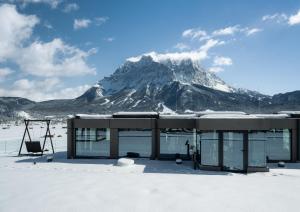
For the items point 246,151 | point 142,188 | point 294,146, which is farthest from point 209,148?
point 294,146

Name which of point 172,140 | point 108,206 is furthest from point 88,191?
point 172,140

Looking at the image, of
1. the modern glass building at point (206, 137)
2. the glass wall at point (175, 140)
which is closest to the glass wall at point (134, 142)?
the modern glass building at point (206, 137)

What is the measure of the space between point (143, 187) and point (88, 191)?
10.3 ft

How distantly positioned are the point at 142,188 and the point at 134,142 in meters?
21.4

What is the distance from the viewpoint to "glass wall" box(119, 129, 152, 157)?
3259 cm

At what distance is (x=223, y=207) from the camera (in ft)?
51.0

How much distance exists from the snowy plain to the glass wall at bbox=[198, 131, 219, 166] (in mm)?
1307

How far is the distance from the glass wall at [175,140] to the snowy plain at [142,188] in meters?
5.66

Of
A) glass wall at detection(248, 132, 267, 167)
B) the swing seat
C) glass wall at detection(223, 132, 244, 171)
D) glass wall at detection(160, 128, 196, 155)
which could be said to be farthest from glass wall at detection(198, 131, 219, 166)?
the swing seat

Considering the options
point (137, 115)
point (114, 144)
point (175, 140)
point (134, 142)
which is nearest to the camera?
point (114, 144)

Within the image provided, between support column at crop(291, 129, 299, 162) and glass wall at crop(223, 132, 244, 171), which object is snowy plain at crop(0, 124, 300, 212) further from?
support column at crop(291, 129, 299, 162)

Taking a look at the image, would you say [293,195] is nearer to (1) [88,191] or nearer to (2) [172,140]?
(1) [88,191]

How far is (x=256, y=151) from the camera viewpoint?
25.2 meters

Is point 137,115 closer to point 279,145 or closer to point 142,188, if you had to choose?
point 142,188
